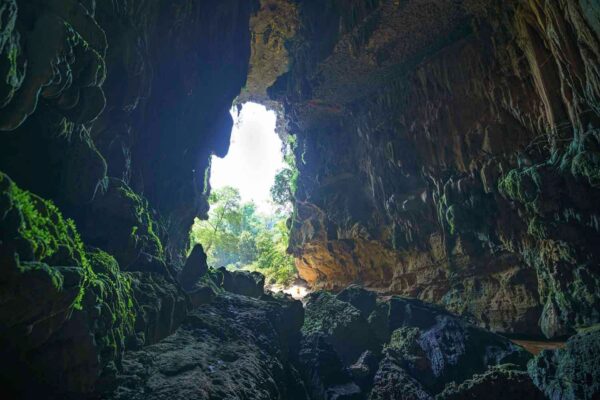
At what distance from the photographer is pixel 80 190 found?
24.4 ft

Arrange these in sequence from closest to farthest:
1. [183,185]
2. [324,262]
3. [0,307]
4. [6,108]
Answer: [0,307], [6,108], [183,185], [324,262]

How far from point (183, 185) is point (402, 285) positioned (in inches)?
542

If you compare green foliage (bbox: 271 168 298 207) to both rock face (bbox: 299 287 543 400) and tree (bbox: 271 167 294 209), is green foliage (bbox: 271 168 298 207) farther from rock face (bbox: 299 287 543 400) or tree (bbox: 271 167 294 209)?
rock face (bbox: 299 287 543 400)

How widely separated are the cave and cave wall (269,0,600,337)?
9 centimetres

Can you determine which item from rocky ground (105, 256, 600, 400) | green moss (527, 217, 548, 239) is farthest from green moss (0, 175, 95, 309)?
green moss (527, 217, 548, 239)

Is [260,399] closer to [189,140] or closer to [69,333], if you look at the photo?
[69,333]

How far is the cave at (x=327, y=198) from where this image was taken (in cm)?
542

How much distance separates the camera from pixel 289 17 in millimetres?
20406

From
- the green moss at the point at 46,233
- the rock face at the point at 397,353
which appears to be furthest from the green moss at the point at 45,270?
the rock face at the point at 397,353

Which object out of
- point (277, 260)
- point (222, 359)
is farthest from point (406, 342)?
point (277, 260)

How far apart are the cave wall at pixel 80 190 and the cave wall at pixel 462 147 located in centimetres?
872

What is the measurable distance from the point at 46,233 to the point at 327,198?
64.6ft

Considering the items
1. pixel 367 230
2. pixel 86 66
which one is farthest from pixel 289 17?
pixel 86 66

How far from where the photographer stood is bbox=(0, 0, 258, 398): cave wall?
4410 millimetres
